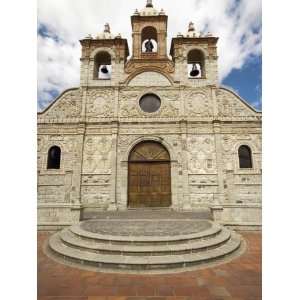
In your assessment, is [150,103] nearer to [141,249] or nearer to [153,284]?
[141,249]

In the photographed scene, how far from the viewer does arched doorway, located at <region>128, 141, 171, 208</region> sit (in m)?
11.7

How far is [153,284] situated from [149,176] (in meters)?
8.14

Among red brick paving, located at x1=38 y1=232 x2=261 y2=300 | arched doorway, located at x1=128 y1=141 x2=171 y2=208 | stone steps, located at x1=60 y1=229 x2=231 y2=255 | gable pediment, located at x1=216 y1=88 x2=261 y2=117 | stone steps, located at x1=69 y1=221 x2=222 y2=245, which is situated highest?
gable pediment, located at x1=216 y1=88 x2=261 y2=117

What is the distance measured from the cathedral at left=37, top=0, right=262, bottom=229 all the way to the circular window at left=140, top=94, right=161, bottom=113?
6 cm

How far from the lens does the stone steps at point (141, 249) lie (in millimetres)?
4809

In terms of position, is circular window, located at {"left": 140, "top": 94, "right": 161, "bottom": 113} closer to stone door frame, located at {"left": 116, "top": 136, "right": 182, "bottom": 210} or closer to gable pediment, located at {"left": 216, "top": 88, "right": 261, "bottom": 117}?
stone door frame, located at {"left": 116, "top": 136, "right": 182, "bottom": 210}

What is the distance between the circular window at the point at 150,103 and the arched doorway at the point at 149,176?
2037 millimetres

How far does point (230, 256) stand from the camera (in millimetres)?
5574

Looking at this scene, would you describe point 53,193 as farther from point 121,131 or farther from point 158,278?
point 158,278

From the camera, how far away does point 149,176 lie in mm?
12133

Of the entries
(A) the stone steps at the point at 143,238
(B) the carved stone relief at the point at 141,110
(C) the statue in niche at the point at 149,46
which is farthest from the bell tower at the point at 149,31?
(A) the stone steps at the point at 143,238

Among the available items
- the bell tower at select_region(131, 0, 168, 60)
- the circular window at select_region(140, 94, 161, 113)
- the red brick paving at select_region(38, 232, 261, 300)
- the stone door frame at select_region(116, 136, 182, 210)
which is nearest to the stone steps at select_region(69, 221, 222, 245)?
the red brick paving at select_region(38, 232, 261, 300)

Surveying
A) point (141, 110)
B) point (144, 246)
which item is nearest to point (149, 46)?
point (141, 110)

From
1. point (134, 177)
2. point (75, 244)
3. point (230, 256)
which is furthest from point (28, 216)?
point (134, 177)
